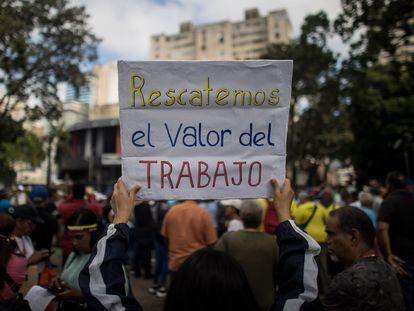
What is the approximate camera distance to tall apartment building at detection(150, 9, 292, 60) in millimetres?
88000

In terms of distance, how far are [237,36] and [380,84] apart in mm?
73531

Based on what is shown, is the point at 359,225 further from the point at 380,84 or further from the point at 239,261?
the point at 380,84

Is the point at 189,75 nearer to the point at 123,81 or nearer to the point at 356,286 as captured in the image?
the point at 123,81

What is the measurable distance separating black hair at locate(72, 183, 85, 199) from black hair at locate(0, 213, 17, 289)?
3229mm

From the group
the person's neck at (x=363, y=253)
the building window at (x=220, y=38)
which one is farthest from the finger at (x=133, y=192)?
the building window at (x=220, y=38)

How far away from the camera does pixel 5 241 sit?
9.26 feet

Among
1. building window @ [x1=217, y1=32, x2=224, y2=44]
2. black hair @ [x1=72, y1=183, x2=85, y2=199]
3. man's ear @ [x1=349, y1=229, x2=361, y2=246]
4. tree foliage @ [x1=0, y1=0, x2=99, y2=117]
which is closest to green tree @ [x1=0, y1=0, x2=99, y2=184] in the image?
tree foliage @ [x1=0, y1=0, x2=99, y2=117]

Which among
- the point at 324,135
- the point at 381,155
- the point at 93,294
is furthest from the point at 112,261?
the point at 324,135

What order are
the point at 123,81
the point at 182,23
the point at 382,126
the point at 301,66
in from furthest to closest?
the point at 182,23 < the point at 301,66 < the point at 382,126 < the point at 123,81

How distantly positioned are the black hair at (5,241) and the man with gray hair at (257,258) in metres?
1.71

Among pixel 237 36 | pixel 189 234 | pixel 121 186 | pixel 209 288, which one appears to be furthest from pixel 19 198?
pixel 237 36

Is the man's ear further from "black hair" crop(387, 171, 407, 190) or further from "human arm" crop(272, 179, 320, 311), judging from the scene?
"black hair" crop(387, 171, 407, 190)

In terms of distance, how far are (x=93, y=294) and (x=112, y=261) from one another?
0.15 meters

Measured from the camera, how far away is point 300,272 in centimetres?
176
